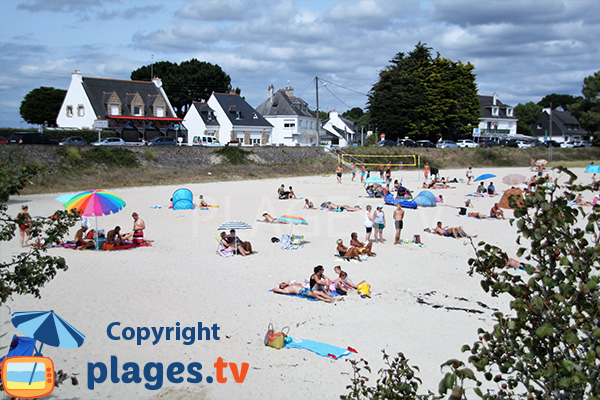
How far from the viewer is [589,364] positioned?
2732 mm

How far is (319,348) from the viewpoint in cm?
791

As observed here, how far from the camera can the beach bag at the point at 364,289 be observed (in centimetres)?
1061

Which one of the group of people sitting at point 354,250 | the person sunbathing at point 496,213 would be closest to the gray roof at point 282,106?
the person sunbathing at point 496,213

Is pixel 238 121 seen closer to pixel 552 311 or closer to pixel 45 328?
pixel 45 328

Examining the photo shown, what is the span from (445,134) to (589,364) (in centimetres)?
6226

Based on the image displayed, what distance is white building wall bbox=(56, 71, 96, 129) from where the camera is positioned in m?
47.8

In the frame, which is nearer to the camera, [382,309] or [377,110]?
[382,309]

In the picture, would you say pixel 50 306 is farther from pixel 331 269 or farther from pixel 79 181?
pixel 79 181

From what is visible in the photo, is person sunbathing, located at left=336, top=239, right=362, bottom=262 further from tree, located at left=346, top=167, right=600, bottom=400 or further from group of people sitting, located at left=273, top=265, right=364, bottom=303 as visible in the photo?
tree, located at left=346, top=167, right=600, bottom=400

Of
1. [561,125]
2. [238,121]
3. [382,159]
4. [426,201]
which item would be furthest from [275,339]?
[561,125]

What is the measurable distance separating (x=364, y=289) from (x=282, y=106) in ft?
185

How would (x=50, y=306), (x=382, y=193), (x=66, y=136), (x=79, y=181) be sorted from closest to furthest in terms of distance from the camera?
1. (x=50, y=306)
2. (x=382, y=193)
3. (x=79, y=181)
4. (x=66, y=136)

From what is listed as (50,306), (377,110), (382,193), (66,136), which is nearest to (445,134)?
(377,110)

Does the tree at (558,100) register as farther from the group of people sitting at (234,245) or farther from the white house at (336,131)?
the group of people sitting at (234,245)
